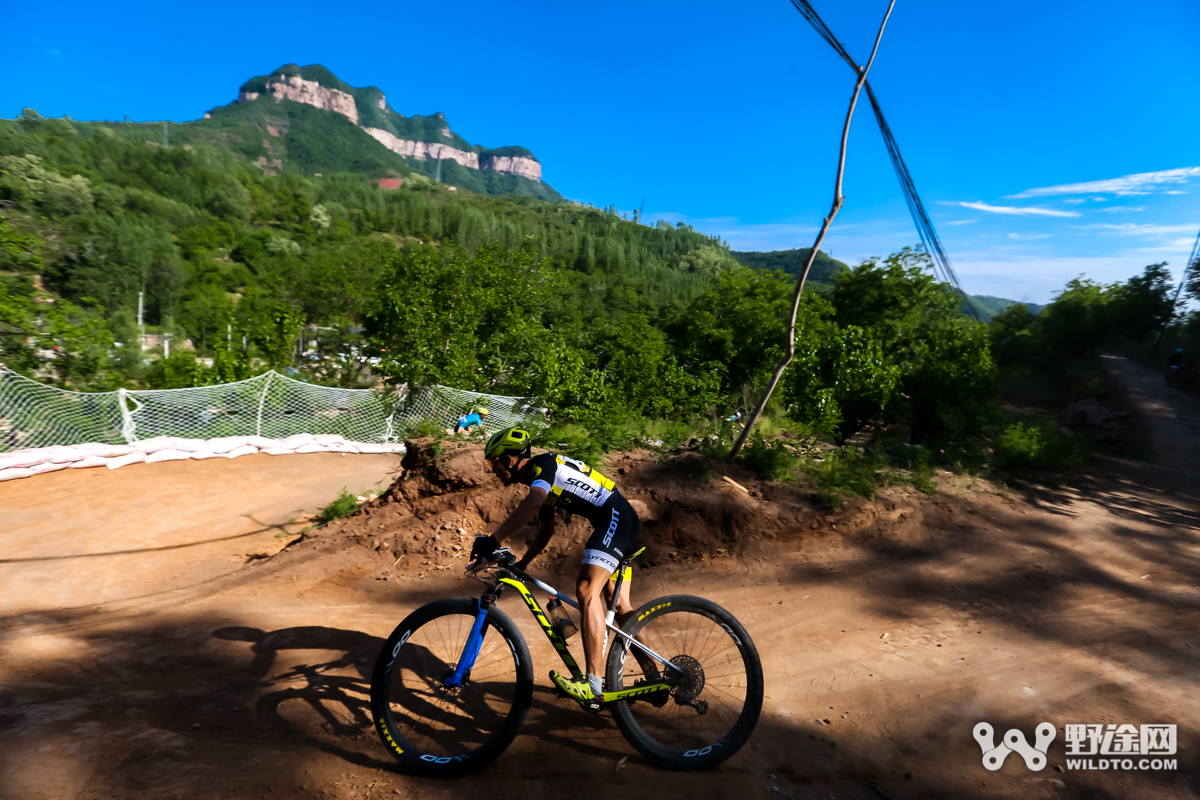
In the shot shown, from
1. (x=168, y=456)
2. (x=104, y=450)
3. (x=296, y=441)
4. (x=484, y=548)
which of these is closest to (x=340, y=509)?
(x=296, y=441)

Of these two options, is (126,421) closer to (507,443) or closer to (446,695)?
(446,695)

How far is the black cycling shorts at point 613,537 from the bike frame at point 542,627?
0.55 ft

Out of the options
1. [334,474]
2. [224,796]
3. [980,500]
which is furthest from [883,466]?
[334,474]

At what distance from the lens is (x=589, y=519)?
3.44 metres

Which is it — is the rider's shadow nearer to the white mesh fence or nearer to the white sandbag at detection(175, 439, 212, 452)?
the white mesh fence

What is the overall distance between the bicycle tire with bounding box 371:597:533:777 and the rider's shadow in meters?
0.21

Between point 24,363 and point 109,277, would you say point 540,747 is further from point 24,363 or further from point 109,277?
point 109,277

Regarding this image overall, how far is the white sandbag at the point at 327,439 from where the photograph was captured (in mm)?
14102

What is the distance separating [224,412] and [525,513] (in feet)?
45.8

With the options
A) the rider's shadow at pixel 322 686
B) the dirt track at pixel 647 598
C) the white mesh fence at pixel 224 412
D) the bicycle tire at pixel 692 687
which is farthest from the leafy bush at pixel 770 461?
the rider's shadow at pixel 322 686

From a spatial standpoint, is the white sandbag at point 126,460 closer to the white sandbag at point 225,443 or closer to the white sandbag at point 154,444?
the white sandbag at point 154,444

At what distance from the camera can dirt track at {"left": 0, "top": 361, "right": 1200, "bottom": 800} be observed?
9.93 ft

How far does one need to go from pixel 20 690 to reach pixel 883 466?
10166 mm

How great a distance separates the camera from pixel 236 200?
11850 centimetres
